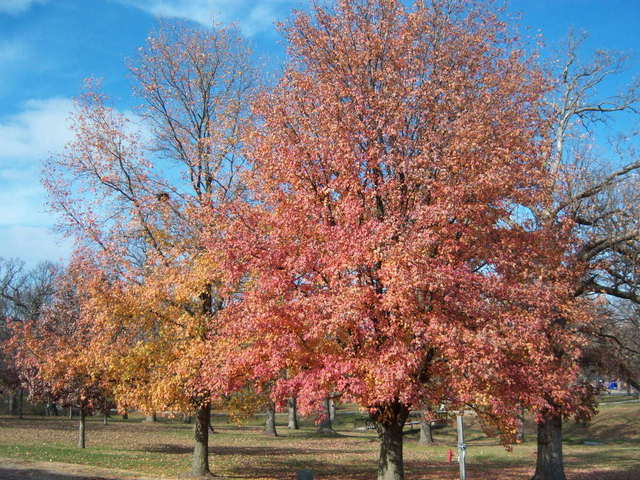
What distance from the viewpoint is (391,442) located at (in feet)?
47.3

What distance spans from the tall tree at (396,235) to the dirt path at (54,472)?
6935 millimetres

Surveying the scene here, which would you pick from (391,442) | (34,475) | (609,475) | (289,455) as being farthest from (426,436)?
(34,475)

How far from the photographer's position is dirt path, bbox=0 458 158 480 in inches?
631

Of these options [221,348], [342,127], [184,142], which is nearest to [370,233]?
[342,127]

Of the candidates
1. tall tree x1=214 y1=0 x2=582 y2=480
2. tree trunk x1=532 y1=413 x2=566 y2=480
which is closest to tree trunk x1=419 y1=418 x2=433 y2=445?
tree trunk x1=532 y1=413 x2=566 y2=480

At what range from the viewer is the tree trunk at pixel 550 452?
1862 cm

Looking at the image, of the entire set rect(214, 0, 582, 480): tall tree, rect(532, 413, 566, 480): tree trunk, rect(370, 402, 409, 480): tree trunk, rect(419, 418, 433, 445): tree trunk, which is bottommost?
rect(419, 418, 433, 445): tree trunk

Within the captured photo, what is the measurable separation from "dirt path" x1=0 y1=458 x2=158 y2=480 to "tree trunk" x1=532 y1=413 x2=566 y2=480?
1233 centimetres

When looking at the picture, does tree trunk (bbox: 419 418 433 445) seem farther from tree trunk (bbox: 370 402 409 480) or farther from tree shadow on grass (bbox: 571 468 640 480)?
tree trunk (bbox: 370 402 409 480)

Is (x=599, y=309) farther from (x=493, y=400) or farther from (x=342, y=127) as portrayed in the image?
(x=342, y=127)

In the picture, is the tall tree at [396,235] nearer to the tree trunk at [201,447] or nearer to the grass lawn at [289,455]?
the tree trunk at [201,447]

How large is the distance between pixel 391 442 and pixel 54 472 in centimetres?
999

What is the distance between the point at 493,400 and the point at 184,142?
14.2 m

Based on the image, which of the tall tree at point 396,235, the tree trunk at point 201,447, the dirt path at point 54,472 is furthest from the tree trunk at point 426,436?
the tall tree at point 396,235
